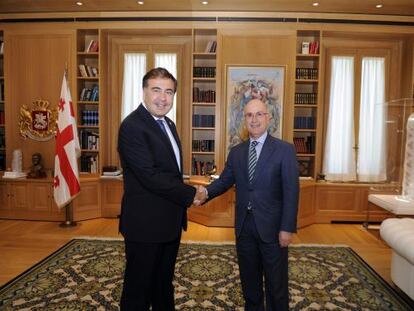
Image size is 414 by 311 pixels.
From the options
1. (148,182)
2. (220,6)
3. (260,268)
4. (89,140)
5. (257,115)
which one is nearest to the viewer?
(148,182)

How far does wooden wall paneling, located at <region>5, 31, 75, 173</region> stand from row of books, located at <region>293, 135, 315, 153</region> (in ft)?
11.5

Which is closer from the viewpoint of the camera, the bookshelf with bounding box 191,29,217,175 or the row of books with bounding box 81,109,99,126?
the bookshelf with bounding box 191,29,217,175

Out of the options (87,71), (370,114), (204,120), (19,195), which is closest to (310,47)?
(370,114)

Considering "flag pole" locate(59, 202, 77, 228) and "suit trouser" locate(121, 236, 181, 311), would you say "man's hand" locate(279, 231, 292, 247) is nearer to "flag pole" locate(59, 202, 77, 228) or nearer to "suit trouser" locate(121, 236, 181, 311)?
"suit trouser" locate(121, 236, 181, 311)

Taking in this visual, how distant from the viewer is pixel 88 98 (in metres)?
5.36

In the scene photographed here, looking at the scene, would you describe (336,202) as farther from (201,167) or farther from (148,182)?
(148,182)

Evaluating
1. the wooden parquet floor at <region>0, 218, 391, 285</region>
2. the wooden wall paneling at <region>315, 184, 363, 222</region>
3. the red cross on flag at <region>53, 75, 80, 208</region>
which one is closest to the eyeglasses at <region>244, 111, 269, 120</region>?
the wooden parquet floor at <region>0, 218, 391, 285</region>

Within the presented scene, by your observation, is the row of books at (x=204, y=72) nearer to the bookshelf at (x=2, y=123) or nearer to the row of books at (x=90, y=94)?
the row of books at (x=90, y=94)

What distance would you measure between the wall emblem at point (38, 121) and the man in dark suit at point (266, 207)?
411 centimetres

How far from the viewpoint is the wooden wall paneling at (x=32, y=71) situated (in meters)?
5.16

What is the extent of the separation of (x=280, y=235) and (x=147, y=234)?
776 mm

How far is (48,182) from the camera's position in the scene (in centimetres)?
500

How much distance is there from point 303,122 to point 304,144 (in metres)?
0.34

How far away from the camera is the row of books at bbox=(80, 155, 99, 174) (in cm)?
550
